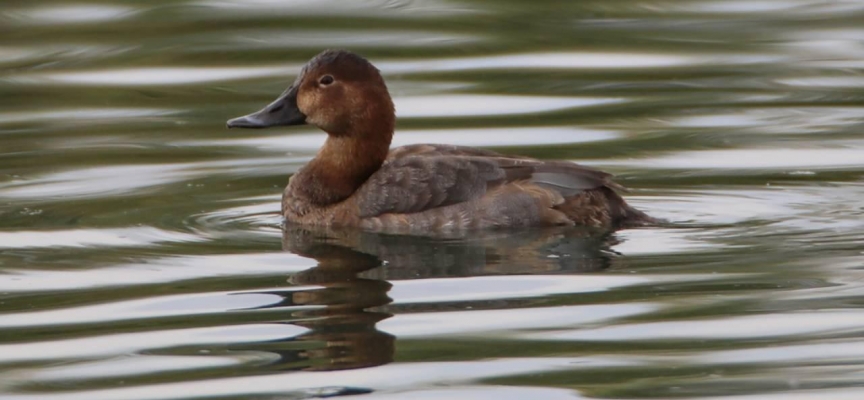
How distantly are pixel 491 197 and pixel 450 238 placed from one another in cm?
31

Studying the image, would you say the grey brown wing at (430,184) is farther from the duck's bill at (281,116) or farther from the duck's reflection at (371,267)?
the duck's bill at (281,116)

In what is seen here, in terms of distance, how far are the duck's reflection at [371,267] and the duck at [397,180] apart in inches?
4.7

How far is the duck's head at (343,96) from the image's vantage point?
8031 millimetres

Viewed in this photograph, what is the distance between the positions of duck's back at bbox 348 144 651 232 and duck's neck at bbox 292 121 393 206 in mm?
284

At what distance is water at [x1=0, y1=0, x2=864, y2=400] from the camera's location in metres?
5.35

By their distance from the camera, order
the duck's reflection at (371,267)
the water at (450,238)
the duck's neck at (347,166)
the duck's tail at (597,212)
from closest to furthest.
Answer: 1. the water at (450,238)
2. the duck's reflection at (371,267)
3. the duck's tail at (597,212)
4. the duck's neck at (347,166)

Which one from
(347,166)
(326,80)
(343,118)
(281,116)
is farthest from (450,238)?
(281,116)

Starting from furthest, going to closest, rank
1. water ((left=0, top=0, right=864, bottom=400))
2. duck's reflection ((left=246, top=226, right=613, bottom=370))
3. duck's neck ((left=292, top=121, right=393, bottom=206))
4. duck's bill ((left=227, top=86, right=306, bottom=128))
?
duck's bill ((left=227, top=86, right=306, bottom=128)), duck's neck ((left=292, top=121, right=393, bottom=206)), duck's reflection ((left=246, top=226, right=613, bottom=370)), water ((left=0, top=0, right=864, bottom=400))

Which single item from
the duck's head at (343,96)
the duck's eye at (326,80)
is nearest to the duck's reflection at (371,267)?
the duck's head at (343,96)

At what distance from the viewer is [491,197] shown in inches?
302

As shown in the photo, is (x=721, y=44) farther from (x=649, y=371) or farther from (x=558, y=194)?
(x=649, y=371)

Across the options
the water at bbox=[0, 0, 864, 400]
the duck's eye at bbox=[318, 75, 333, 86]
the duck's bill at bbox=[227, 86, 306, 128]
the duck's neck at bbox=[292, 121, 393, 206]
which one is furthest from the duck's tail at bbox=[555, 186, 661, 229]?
the duck's bill at bbox=[227, 86, 306, 128]

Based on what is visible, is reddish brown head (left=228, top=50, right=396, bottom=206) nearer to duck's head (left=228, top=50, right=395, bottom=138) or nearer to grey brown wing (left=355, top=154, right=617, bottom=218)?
duck's head (left=228, top=50, right=395, bottom=138)

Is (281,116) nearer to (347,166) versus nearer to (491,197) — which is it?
(347,166)
